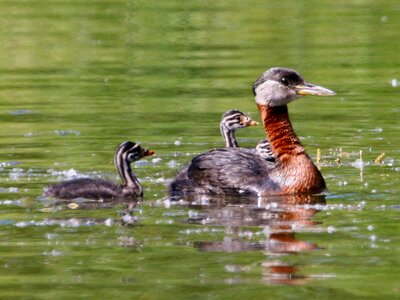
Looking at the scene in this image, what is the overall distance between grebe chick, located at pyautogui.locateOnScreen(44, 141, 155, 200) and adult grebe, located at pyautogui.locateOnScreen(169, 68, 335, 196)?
1.32 feet

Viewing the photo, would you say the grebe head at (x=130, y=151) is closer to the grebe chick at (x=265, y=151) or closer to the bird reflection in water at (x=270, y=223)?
the bird reflection in water at (x=270, y=223)

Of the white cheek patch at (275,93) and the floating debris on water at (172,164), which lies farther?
the floating debris on water at (172,164)

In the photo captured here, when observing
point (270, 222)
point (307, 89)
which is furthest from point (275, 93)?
point (270, 222)

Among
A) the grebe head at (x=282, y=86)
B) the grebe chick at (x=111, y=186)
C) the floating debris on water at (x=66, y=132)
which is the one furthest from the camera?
the floating debris on water at (x=66, y=132)

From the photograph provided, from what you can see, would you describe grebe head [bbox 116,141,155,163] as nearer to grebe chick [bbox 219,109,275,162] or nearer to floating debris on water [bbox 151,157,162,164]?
floating debris on water [bbox 151,157,162,164]

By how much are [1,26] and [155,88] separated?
23.6 feet

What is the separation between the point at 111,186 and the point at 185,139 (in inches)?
98.2

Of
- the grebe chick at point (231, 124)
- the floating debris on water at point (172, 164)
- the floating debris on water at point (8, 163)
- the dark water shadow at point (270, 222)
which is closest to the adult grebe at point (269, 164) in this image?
the dark water shadow at point (270, 222)

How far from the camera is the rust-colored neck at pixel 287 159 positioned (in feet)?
40.1

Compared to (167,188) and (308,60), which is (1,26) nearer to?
(308,60)

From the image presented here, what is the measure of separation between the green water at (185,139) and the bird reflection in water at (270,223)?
0.02 metres

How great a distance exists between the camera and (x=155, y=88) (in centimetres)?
1798

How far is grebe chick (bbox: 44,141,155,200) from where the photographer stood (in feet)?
38.2

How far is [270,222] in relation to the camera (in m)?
10.7
